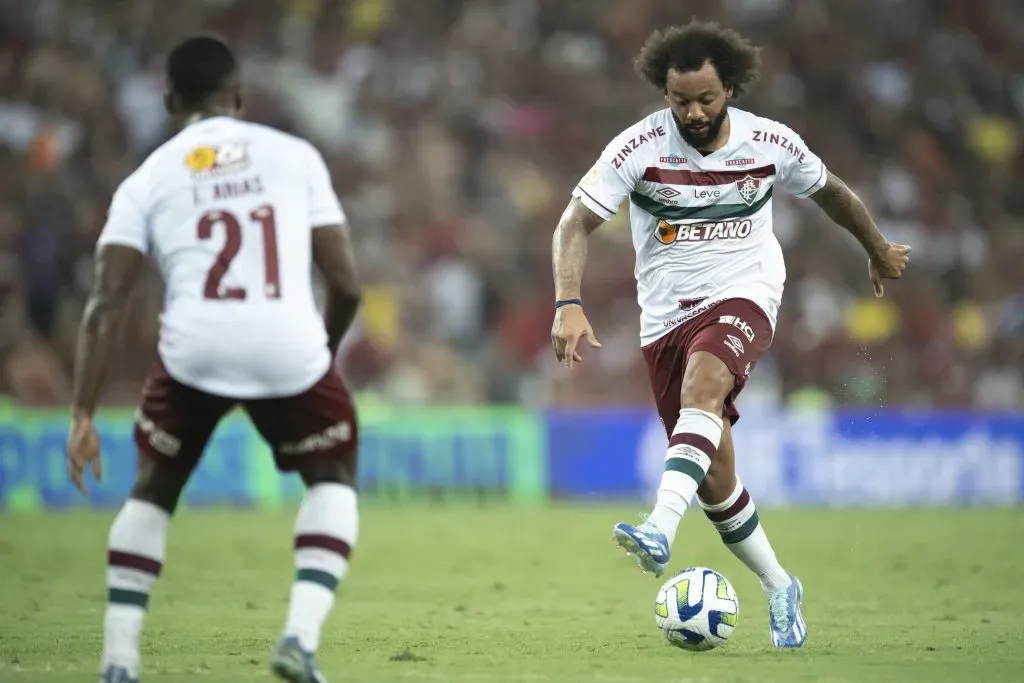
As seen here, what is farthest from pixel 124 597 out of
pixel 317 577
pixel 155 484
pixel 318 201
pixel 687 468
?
pixel 687 468

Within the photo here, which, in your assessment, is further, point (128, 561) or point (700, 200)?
point (700, 200)

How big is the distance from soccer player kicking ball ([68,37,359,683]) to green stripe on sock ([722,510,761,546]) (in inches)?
96.2

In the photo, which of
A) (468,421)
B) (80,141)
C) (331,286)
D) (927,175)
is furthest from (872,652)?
(927,175)

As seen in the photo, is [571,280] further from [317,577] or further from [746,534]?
[317,577]

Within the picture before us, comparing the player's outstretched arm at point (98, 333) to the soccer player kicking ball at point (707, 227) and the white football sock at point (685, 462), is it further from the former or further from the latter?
the white football sock at point (685, 462)

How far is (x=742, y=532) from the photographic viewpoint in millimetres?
7422

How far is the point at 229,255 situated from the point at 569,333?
190 centimetres

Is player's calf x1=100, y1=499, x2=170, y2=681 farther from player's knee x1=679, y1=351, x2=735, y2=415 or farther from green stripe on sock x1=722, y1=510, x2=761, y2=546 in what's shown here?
green stripe on sock x1=722, y1=510, x2=761, y2=546

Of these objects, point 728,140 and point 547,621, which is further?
point 547,621

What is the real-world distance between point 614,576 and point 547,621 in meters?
2.71

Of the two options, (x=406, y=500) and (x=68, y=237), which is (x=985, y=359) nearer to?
(x=406, y=500)

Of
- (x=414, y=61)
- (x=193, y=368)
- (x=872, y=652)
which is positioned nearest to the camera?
(x=193, y=368)

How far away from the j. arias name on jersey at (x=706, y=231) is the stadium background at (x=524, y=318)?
2279 mm

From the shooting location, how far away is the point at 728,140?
288 inches
